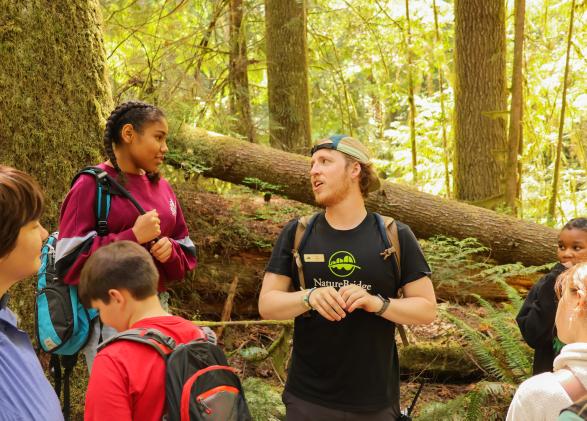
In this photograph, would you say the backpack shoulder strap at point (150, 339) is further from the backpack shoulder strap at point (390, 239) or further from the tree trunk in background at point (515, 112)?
the tree trunk in background at point (515, 112)

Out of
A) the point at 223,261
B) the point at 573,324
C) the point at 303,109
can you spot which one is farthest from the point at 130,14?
the point at 573,324

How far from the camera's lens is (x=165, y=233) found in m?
4.04

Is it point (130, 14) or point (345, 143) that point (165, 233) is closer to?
point (345, 143)

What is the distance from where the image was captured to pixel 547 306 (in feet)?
13.0

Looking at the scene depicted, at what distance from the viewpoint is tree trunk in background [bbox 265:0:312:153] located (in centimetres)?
1002

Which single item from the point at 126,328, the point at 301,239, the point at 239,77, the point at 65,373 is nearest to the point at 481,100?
the point at 239,77

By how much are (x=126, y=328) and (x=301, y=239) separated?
1.14m

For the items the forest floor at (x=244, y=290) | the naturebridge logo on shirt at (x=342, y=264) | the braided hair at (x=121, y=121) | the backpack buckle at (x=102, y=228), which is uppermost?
the braided hair at (x=121, y=121)

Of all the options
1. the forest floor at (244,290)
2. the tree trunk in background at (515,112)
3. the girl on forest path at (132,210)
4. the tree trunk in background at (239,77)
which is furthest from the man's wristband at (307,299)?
the tree trunk in background at (239,77)

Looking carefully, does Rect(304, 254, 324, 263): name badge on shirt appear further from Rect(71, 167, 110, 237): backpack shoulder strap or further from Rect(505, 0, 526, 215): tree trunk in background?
Rect(505, 0, 526, 215): tree trunk in background

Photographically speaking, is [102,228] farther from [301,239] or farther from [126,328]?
[301,239]

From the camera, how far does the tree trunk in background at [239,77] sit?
9875mm

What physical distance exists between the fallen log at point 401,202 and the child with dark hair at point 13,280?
5.21 metres

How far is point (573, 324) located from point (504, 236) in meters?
5.59
